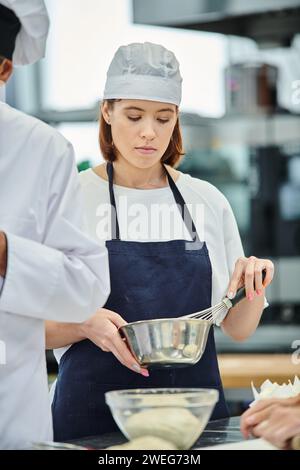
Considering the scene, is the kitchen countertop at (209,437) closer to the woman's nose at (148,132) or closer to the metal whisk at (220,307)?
the metal whisk at (220,307)

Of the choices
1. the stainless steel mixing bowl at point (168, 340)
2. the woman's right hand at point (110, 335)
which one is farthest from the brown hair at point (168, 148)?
the stainless steel mixing bowl at point (168, 340)

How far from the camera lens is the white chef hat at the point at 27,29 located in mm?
1916

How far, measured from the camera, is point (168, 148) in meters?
2.50

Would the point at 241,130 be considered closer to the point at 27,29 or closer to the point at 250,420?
the point at 27,29

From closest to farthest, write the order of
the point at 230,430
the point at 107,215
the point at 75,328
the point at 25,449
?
the point at 25,449, the point at 230,430, the point at 75,328, the point at 107,215

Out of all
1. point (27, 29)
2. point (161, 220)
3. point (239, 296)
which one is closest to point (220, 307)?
point (239, 296)

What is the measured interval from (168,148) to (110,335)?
60 centimetres

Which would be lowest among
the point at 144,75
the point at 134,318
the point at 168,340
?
the point at 134,318

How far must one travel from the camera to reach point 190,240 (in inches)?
95.3

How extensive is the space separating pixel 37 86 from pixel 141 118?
322cm

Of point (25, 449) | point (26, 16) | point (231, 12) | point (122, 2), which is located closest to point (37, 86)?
point (122, 2)

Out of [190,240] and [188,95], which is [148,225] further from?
[188,95]

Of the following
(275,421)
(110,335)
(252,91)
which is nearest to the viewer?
(275,421)

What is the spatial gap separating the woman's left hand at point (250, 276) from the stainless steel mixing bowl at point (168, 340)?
30 centimetres
